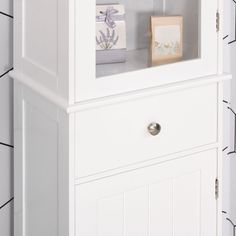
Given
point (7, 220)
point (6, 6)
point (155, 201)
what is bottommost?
point (7, 220)

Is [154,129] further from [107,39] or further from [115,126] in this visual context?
[107,39]

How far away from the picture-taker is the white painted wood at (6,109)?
1.87m

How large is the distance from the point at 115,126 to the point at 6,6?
1.61 feet

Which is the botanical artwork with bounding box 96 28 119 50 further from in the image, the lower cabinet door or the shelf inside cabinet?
the lower cabinet door

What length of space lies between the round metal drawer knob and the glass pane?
0.50 feet

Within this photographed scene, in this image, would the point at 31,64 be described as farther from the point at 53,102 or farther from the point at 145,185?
the point at 145,185

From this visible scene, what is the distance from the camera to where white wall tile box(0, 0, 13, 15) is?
1818 mm

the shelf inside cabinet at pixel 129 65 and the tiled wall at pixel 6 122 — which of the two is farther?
the tiled wall at pixel 6 122

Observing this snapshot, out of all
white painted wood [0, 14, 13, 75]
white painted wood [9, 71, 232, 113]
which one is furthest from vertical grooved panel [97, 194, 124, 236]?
white painted wood [0, 14, 13, 75]

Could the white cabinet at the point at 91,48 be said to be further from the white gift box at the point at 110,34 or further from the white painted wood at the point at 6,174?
the white painted wood at the point at 6,174

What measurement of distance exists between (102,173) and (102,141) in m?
0.08

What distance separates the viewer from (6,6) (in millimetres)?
1825

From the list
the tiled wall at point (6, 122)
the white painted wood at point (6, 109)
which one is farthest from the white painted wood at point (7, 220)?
the white painted wood at point (6, 109)

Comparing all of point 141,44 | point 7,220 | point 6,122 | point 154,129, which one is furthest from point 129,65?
point 7,220
